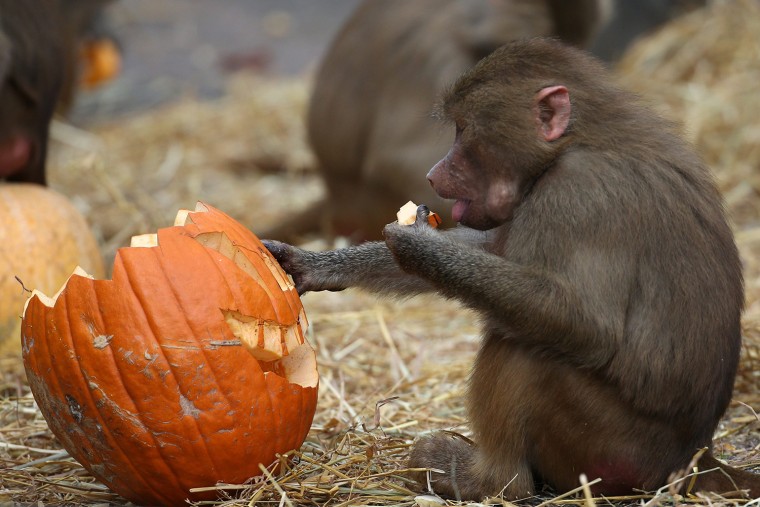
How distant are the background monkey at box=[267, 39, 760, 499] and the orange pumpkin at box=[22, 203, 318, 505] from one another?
21.0 inches

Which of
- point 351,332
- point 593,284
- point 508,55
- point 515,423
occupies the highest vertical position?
point 508,55

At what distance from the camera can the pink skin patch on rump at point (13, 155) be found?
5520mm

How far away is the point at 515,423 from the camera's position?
10.5 feet

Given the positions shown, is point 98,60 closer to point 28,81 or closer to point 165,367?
point 28,81

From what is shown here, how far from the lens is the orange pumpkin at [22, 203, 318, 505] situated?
10.1ft

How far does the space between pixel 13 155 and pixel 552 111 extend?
3.30m

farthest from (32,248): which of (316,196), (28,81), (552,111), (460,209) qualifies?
(316,196)

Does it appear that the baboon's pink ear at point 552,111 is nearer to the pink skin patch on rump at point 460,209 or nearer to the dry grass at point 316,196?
the pink skin patch on rump at point 460,209

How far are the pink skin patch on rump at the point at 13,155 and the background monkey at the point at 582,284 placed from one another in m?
3.00

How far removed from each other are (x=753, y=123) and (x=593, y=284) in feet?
20.8

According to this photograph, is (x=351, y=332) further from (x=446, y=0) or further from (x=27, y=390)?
(x=446, y=0)

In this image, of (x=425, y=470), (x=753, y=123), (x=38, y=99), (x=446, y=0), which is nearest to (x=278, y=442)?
(x=425, y=470)

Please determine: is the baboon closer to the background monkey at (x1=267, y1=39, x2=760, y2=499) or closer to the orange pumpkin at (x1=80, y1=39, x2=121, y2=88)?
the background monkey at (x1=267, y1=39, x2=760, y2=499)

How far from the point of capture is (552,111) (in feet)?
11.0
